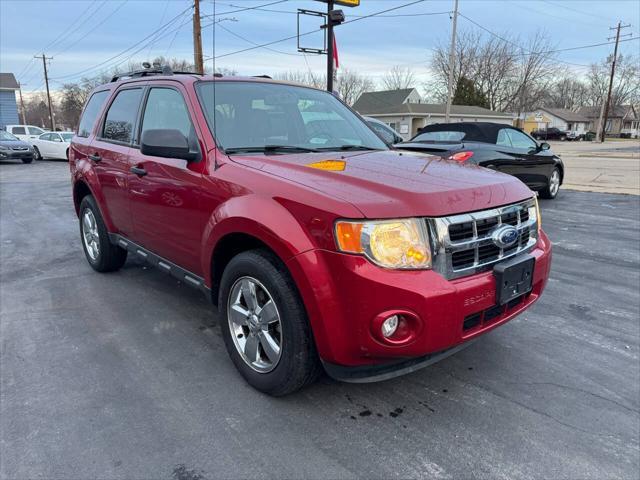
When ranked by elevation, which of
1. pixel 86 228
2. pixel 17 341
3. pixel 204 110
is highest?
pixel 204 110

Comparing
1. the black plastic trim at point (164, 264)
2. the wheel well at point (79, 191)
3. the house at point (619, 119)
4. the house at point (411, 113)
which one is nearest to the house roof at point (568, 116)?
the house at point (619, 119)

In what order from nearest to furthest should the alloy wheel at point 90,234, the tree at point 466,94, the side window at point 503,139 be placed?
the alloy wheel at point 90,234
the side window at point 503,139
the tree at point 466,94

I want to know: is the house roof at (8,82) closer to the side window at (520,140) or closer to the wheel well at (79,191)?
the wheel well at (79,191)

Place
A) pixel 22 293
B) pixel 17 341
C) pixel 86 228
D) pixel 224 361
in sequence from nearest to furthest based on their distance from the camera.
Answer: pixel 224 361 → pixel 17 341 → pixel 22 293 → pixel 86 228

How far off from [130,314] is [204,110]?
1887 millimetres

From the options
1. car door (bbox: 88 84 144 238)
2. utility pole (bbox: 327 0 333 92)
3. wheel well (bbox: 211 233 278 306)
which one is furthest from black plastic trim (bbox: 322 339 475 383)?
utility pole (bbox: 327 0 333 92)

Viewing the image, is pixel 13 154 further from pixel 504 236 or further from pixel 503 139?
pixel 504 236

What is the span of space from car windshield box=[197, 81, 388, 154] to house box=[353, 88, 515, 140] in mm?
41838

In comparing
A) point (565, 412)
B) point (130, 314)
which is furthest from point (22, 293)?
point (565, 412)

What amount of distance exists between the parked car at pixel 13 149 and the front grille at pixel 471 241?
2321cm

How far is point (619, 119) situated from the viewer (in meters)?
99.2

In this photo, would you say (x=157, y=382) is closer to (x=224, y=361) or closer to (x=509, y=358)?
(x=224, y=361)

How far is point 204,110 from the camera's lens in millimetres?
3174

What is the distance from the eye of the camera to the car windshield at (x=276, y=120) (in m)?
3.18
